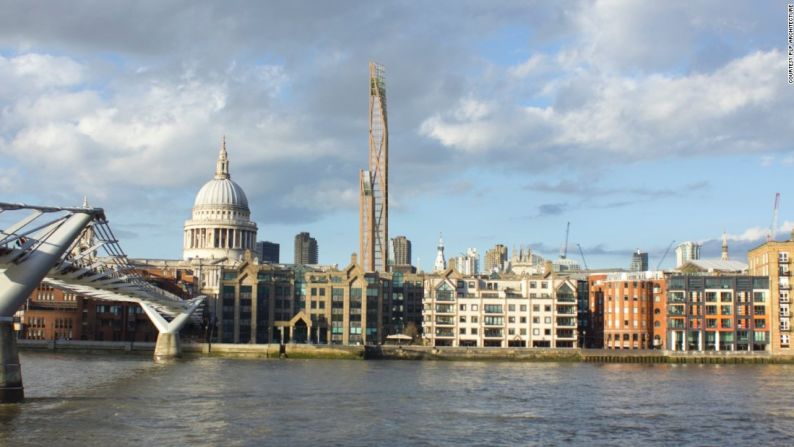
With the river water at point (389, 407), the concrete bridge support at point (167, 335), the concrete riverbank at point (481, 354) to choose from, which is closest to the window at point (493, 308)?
the concrete riverbank at point (481, 354)

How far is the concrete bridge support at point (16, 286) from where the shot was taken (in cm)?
5897

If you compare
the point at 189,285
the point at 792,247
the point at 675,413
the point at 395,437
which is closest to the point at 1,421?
the point at 395,437

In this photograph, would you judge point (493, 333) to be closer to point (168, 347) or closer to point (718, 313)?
point (718, 313)

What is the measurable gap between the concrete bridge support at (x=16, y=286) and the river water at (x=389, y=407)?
1.41m

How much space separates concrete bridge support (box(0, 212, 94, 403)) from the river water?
1.41 metres

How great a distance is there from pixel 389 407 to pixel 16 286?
2217 centimetres

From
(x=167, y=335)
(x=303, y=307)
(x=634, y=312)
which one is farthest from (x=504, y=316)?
(x=167, y=335)

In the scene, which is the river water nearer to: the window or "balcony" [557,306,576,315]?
"balcony" [557,306,576,315]

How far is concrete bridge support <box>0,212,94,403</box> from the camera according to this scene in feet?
193

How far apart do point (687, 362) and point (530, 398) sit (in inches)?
2241

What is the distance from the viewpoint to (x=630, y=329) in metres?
137

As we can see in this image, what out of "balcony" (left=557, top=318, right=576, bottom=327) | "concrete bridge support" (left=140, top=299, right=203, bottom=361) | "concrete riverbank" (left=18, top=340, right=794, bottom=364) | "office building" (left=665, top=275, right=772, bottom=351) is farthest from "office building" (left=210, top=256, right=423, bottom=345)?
"office building" (left=665, top=275, right=772, bottom=351)

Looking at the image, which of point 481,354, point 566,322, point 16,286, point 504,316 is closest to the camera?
point 16,286

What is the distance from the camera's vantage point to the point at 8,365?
2338 inches
